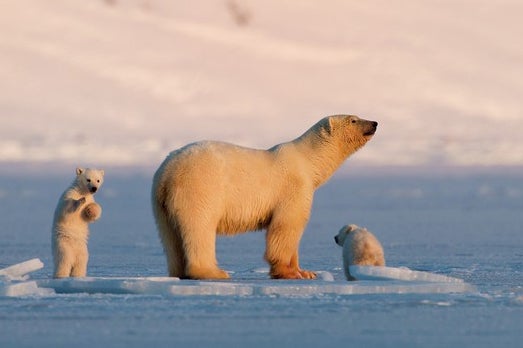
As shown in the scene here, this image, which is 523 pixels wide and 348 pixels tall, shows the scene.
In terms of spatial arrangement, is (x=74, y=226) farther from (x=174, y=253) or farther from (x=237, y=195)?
(x=237, y=195)

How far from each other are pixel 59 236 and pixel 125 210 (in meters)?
18.6

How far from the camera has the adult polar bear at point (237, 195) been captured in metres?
9.05

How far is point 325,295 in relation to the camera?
7.91 m

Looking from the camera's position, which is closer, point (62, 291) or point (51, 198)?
point (62, 291)

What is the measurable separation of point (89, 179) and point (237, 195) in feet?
3.74

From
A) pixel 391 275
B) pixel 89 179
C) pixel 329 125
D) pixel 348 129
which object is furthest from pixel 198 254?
pixel 348 129

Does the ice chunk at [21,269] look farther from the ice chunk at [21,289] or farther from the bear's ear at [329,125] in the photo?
the bear's ear at [329,125]

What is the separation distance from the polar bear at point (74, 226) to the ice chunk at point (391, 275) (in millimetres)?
1972

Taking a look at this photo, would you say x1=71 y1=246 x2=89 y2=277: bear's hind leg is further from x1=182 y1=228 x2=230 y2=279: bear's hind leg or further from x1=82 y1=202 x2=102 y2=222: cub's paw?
x1=182 y1=228 x2=230 y2=279: bear's hind leg

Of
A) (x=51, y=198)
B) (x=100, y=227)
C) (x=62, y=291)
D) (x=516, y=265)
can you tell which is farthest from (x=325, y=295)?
(x=51, y=198)

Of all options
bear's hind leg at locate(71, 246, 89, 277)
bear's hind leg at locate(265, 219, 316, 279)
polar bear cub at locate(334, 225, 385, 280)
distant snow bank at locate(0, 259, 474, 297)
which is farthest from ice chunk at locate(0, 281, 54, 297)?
polar bear cub at locate(334, 225, 385, 280)

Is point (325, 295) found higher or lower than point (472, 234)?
lower

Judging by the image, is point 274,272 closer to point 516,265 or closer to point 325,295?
point 325,295

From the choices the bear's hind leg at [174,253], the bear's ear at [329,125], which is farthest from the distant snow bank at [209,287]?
the bear's ear at [329,125]
